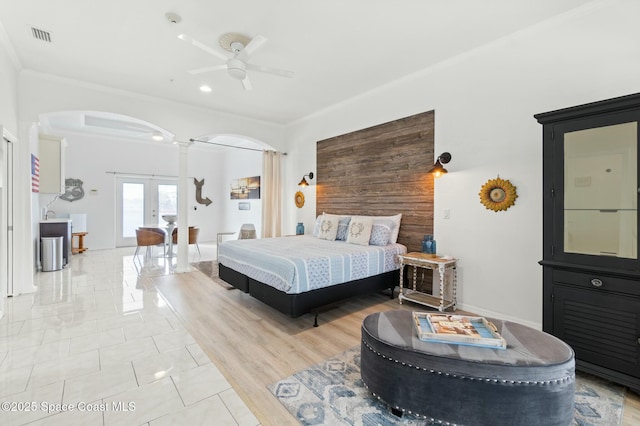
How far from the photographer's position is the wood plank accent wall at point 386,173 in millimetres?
3818

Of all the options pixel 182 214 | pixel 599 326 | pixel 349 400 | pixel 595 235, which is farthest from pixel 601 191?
pixel 182 214

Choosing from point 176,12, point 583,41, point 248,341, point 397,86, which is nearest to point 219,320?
point 248,341

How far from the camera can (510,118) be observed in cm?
301

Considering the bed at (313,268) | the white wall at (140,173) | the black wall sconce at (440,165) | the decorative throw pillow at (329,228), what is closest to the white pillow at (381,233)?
the bed at (313,268)

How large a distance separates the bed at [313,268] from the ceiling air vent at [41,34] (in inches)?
114

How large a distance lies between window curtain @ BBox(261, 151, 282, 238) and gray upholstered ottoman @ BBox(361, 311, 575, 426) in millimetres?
4538

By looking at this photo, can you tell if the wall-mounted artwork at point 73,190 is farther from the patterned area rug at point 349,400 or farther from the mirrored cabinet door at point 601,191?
the mirrored cabinet door at point 601,191

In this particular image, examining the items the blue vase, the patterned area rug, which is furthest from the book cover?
the blue vase

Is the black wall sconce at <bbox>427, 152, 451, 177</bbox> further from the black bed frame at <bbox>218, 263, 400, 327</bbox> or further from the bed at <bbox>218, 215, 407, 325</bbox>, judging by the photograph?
the black bed frame at <bbox>218, 263, 400, 327</bbox>

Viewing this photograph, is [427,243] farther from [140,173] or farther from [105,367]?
[140,173]

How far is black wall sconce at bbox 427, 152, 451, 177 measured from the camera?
346 centimetres

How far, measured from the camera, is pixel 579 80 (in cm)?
260

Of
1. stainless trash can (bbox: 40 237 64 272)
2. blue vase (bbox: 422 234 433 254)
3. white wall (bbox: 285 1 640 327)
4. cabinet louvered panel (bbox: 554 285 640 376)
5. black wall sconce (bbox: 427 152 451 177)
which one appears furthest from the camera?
stainless trash can (bbox: 40 237 64 272)

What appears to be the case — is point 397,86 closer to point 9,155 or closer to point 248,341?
point 248,341
